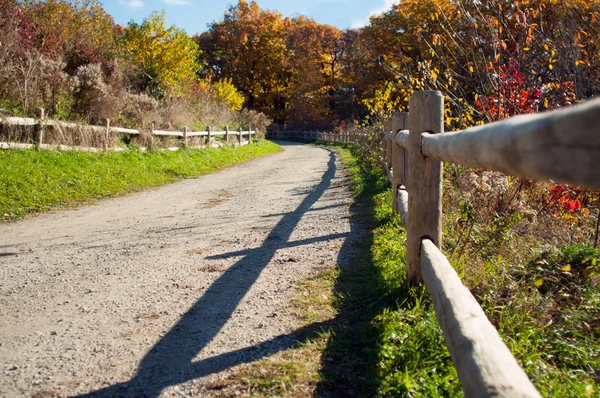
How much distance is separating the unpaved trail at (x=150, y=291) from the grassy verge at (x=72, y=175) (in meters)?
0.84

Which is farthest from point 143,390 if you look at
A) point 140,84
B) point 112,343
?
point 140,84

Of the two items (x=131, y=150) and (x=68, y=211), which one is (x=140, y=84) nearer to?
(x=131, y=150)

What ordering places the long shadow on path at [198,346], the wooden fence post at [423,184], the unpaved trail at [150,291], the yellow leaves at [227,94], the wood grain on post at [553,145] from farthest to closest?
1. the yellow leaves at [227,94]
2. the wooden fence post at [423,184]
3. the unpaved trail at [150,291]
4. the long shadow on path at [198,346]
5. the wood grain on post at [553,145]

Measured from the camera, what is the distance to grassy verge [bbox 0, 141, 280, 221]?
8180 millimetres

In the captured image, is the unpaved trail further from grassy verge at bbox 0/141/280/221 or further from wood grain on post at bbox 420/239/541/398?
wood grain on post at bbox 420/239/541/398

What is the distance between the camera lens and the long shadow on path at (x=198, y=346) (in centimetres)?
253

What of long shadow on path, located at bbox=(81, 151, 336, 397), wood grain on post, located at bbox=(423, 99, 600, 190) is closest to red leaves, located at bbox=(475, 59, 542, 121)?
long shadow on path, located at bbox=(81, 151, 336, 397)

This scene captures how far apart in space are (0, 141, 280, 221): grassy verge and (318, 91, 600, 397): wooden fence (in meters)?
6.20

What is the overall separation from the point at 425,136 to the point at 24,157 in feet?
29.5

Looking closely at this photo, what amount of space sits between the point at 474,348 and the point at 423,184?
5.79 feet

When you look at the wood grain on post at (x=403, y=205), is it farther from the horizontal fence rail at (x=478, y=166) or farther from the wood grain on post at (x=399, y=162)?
the horizontal fence rail at (x=478, y=166)

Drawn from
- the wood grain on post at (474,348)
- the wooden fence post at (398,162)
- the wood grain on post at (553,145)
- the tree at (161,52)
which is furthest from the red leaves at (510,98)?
the tree at (161,52)

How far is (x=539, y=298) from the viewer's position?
3049mm

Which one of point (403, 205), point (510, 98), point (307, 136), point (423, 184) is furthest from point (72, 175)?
point (307, 136)
